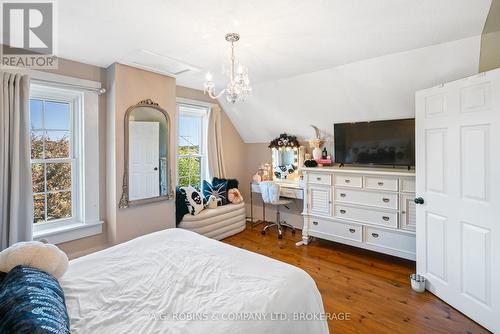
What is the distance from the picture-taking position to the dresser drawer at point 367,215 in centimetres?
289

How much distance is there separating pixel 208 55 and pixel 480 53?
8.40 ft

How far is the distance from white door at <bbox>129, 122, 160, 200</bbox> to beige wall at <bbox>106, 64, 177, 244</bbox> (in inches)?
5.0

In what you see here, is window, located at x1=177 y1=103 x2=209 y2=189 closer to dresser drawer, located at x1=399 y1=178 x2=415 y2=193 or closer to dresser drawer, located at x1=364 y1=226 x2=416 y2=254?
dresser drawer, located at x1=364 y1=226 x2=416 y2=254

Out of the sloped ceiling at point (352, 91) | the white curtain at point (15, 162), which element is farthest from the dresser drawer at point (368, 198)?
the white curtain at point (15, 162)

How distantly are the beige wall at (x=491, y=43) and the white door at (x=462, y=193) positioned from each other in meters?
0.46

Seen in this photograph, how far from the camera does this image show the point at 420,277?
240 centimetres

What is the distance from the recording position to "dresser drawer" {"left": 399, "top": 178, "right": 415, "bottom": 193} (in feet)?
8.99

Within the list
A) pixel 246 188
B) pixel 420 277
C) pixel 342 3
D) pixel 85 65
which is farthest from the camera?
pixel 246 188

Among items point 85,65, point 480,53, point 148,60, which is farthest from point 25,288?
point 480,53

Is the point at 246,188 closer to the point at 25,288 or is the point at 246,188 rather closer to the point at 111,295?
the point at 111,295

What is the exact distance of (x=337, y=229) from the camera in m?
3.34

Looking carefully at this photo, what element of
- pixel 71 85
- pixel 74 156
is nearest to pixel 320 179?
pixel 74 156

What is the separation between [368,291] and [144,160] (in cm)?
291

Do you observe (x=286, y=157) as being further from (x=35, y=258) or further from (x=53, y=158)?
(x=35, y=258)
